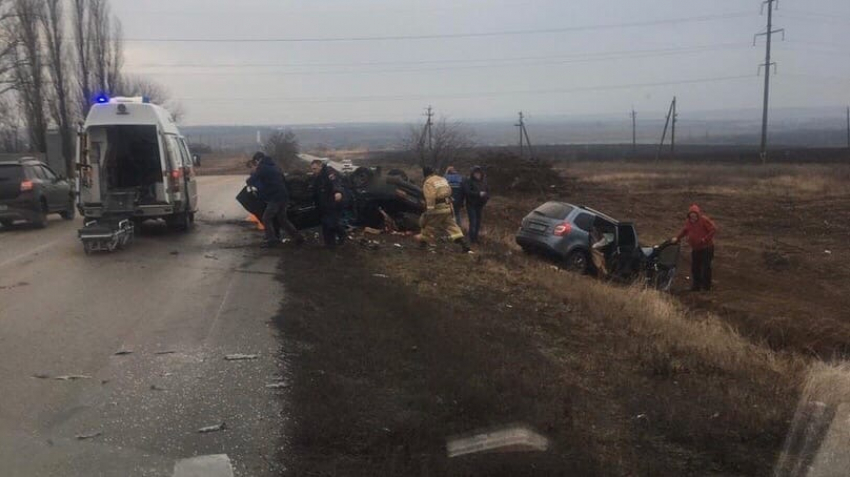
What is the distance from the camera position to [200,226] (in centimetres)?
1898

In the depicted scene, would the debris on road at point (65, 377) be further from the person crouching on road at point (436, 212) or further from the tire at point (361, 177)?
the tire at point (361, 177)

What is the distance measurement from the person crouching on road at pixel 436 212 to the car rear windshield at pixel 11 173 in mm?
10078

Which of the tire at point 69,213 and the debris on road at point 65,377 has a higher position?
the tire at point 69,213

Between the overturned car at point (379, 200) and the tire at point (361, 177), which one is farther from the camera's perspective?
the tire at point (361, 177)

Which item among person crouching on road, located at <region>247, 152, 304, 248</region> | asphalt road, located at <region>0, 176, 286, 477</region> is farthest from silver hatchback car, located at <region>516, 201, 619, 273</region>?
asphalt road, located at <region>0, 176, 286, 477</region>

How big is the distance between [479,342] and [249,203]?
29.7 ft

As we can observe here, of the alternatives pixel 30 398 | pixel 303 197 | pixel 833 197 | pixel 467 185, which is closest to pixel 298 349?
pixel 30 398

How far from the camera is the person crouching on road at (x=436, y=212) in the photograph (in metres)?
15.5

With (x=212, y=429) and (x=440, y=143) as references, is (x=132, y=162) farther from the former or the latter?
(x=440, y=143)

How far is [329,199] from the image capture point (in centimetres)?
1434

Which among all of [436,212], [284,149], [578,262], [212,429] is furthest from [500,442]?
[284,149]

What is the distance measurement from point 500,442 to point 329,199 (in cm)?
965

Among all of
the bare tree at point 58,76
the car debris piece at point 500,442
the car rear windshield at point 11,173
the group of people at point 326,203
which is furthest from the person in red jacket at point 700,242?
the bare tree at point 58,76

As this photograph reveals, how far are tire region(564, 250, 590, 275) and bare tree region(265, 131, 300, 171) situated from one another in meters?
36.4
